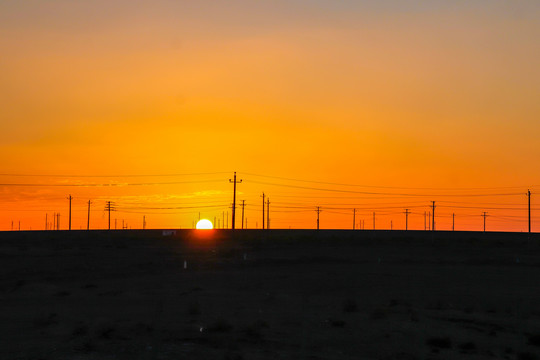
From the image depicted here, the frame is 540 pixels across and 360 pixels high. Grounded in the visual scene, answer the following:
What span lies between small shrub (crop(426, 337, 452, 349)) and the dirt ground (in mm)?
51

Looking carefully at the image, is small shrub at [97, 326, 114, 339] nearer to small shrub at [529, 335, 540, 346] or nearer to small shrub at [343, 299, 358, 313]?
small shrub at [343, 299, 358, 313]

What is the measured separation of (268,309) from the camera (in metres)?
32.9

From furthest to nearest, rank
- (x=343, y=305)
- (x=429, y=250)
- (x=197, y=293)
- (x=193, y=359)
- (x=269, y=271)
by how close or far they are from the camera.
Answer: (x=429, y=250), (x=269, y=271), (x=197, y=293), (x=343, y=305), (x=193, y=359)

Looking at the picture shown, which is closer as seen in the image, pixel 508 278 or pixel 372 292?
pixel 372 292

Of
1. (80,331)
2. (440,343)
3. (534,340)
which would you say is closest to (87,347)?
(80,331)

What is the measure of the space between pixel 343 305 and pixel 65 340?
1452cm

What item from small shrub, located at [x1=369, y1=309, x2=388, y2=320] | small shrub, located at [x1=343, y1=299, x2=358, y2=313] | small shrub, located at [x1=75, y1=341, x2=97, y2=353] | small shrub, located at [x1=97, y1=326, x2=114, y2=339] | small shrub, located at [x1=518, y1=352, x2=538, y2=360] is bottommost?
small shrub, located at [x1=518, y1=352, x2=538, y2=360]

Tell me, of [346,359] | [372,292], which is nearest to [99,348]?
[346,359]

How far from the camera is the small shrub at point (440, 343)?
24719mm

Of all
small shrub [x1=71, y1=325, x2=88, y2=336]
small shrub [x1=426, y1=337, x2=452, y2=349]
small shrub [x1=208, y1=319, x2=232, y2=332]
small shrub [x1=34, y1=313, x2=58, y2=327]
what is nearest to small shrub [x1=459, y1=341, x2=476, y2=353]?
small shrub [x1=426, y1=337, x2=452, y2=349]

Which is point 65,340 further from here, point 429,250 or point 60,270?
point 429,250

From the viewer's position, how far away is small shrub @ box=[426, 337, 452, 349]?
24.7 meters

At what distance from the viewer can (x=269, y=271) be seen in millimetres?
55781

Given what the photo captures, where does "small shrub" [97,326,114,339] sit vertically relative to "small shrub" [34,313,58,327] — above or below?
above
